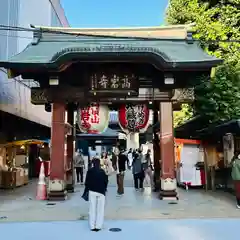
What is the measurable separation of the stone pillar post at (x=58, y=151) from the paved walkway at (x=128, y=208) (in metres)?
0.74

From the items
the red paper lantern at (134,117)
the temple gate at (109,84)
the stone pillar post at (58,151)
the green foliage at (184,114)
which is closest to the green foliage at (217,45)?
the green foliage at (184,114)

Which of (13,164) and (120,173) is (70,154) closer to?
(120,173)

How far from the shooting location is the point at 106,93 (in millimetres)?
13266

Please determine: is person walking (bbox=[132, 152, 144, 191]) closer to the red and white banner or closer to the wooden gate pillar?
the wooden gate pillar

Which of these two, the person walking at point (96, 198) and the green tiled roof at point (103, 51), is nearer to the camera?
the person walking at point (96, 198)

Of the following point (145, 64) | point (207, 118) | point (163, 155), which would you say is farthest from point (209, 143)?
point (145, 64)

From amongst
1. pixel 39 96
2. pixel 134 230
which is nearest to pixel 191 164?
pixel 39 96

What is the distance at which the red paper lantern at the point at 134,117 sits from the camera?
14.1 meters

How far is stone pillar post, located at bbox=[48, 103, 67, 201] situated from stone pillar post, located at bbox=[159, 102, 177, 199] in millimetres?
3895

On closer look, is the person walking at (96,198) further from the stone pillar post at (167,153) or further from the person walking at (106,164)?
the person walking at (106,164)

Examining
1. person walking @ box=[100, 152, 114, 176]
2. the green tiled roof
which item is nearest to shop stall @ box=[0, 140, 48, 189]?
person walking @ box=[100, 152, 114, 176]

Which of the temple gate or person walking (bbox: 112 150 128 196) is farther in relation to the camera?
person walking (bbox: 112 150 128 196)

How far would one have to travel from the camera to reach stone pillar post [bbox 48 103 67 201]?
42.1 feet

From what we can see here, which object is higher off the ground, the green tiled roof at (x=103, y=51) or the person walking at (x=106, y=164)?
the green tiled roof at (x=103, y=51)
